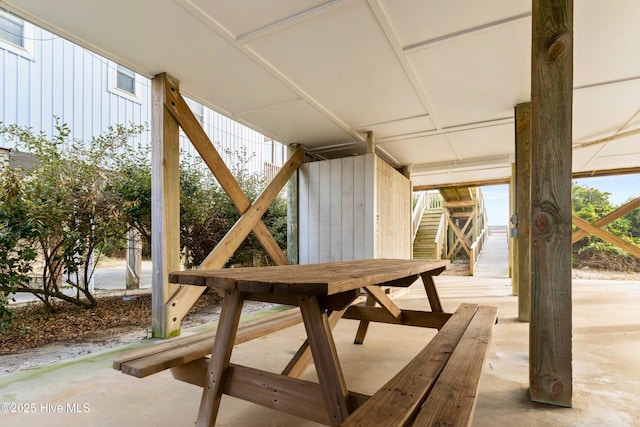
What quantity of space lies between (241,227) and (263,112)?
50.3 inches

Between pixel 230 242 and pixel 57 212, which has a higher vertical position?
pixel 57 212

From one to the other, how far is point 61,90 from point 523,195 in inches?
252

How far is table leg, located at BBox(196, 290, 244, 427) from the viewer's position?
1264 mm

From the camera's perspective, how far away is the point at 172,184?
2723 millimetres

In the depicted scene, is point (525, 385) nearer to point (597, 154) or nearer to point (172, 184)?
point (172, 184)

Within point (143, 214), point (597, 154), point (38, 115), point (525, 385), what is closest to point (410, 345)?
point (525, 385)

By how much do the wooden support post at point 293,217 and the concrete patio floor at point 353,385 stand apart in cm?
160

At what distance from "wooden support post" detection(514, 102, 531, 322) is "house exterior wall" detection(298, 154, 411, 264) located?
1.60 m

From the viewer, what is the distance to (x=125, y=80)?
575 cm

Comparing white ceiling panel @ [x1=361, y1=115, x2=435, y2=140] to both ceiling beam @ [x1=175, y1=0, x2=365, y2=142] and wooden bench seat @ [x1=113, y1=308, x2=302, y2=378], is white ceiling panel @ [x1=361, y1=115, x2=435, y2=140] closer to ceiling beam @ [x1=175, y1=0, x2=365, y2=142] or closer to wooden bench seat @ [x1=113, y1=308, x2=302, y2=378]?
ceiling beam @ [x1=175, y1=0, x2=365, y2=142]

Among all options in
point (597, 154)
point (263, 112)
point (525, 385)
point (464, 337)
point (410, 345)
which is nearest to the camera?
point (464, 337)

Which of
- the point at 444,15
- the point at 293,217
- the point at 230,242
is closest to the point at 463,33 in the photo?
the point at 444,15

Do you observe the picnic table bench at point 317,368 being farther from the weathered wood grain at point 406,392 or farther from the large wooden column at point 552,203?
the large wooden column at point 552,203

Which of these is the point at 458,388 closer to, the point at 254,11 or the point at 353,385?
the point at 353,385
